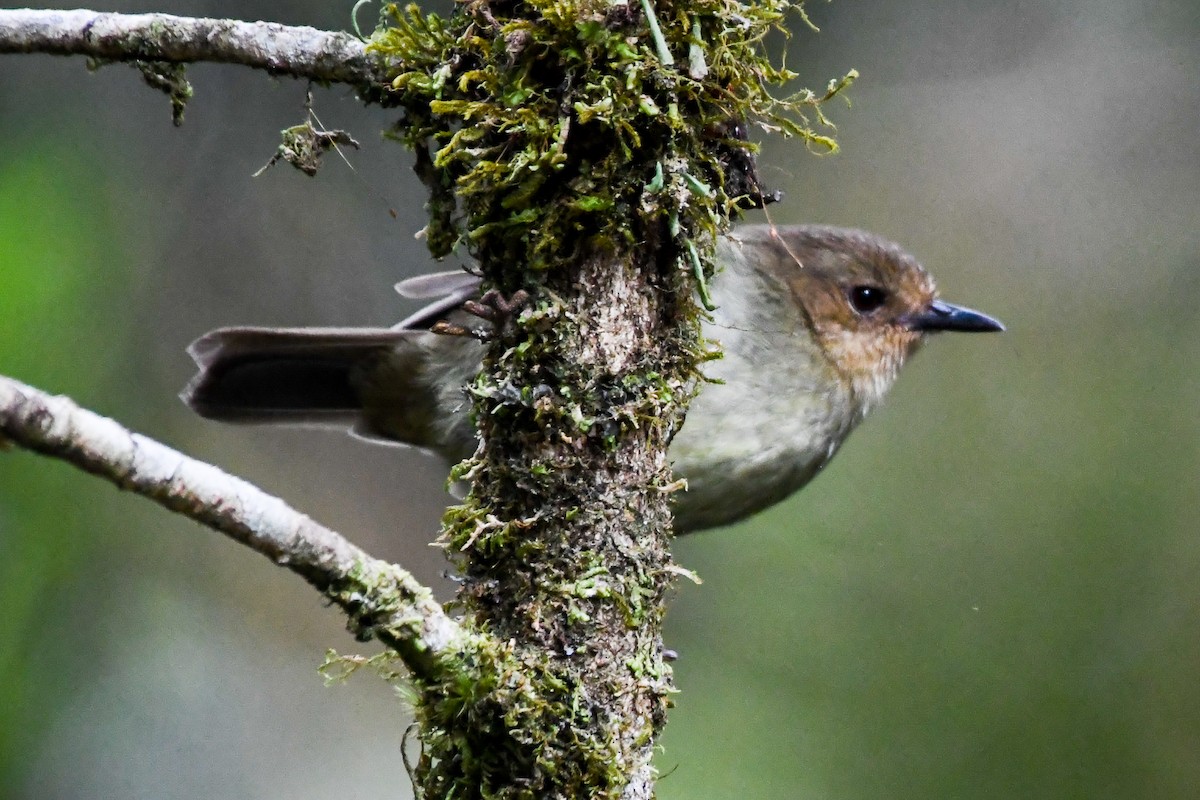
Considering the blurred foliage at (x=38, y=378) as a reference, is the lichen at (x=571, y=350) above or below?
below

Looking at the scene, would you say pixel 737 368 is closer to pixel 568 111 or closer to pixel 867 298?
pixel 867 298

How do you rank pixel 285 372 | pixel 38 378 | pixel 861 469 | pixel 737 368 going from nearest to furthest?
pixel 737 368
pixel 38 378
pixel 285 372
pixel 861 469

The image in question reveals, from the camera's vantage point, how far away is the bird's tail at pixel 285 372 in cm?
372

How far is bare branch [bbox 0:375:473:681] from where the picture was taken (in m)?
1.19

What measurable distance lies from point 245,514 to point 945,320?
2.79 metres

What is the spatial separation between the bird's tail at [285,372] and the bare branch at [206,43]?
161cm

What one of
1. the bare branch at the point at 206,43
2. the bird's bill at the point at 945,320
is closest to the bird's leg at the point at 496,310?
the bare branch at the point at 206,43

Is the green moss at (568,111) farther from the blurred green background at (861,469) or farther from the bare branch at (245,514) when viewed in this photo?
the blurred green background at (861,469)

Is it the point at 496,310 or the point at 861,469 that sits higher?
the point at 861,469

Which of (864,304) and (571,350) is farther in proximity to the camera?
(864,304)

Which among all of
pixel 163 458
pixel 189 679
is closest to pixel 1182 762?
pixel 189 679

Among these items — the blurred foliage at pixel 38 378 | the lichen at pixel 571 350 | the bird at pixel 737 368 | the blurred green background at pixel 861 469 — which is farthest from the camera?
the blurred green background at pixel 861 469

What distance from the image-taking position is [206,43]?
2.06 m

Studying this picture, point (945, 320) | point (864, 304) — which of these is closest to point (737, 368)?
point (864, 304)
